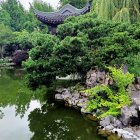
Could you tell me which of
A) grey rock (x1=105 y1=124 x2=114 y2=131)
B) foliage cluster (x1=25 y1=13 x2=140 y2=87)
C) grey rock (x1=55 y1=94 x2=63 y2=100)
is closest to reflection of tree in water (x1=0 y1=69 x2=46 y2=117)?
grey rock (x1=55 y1=94 x2=63 y2=100)

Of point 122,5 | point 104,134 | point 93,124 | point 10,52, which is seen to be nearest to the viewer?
point 104,134

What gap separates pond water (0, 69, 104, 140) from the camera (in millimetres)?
9054

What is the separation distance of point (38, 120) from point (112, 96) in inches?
92.0

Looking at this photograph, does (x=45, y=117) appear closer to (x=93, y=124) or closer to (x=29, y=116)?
(x=29, y=116)

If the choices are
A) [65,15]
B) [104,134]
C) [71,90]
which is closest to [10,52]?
[65,15]

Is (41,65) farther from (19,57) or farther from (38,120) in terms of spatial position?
(19,57)

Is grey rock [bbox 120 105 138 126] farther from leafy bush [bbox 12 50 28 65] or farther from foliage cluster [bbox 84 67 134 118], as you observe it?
leafy bush [bbox 12 50 28 65]

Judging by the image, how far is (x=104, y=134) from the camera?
29.0 ft

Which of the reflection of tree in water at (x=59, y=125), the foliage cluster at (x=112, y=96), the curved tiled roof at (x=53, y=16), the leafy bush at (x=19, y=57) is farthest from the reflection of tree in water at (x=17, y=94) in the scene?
the leafy bush at (x=19, y=57)

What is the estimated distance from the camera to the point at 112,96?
1028 centimetres

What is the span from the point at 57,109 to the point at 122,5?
655 cm

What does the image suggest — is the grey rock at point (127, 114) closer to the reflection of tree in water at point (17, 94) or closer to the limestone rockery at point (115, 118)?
the limestone rockery at point (115, 118)

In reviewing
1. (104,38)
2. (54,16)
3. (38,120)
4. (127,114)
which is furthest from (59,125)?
(54,16)

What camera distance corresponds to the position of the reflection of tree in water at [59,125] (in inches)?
353
